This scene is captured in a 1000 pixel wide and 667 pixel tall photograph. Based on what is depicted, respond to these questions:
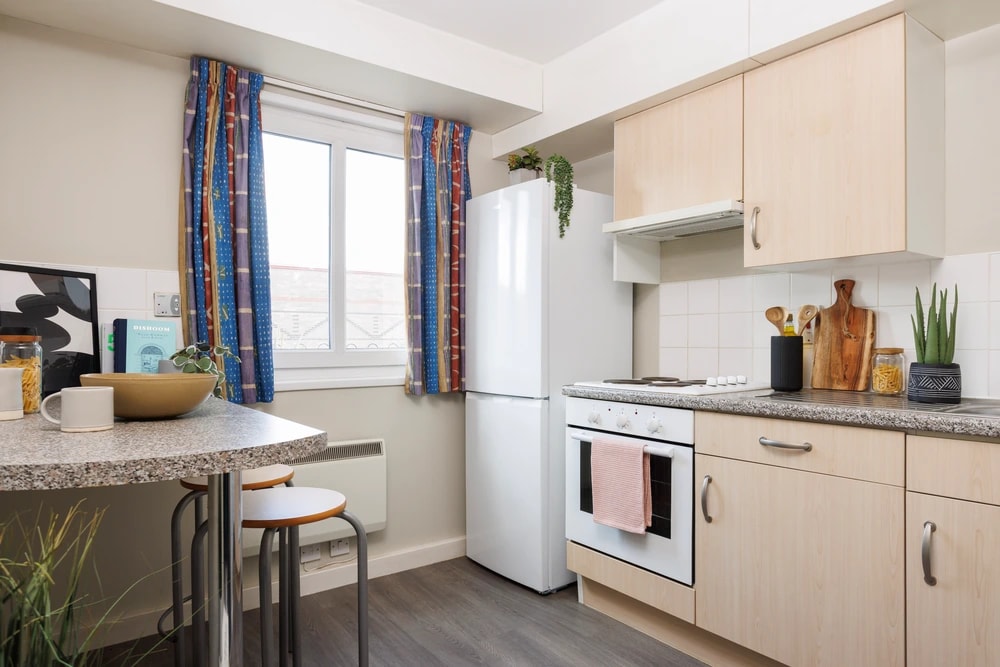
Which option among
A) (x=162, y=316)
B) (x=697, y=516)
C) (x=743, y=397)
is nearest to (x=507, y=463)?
(x=697, y=516)

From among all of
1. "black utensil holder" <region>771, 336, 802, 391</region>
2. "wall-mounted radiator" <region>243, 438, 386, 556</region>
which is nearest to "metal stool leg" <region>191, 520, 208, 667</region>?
"wall-mounted radiator" <region>243, 438, 386, 556</region>

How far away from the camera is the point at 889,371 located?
6.95 ft

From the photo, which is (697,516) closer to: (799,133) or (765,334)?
(765,334)

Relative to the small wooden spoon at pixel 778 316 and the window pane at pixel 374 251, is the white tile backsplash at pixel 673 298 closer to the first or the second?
the small wooden spoon at pixel 778 316

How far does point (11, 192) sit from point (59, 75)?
0.45 m

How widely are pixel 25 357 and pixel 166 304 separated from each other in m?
0.96

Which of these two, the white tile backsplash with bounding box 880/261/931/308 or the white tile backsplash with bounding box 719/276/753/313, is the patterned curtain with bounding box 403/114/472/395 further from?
the white tile backsplash with bounding box 880/261/931/308

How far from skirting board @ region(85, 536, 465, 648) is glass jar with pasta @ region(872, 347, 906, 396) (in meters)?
1.99

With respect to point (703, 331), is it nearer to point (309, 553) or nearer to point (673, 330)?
point (673, 330)

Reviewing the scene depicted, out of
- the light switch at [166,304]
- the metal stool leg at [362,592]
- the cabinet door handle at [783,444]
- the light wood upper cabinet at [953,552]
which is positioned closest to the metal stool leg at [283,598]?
the metal stool leg at [362,592]

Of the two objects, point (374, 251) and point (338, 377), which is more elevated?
point (374, 251)

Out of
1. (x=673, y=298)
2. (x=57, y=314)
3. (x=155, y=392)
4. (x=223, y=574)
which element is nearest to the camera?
(x=223, y=574)

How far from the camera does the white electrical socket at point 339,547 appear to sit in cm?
276

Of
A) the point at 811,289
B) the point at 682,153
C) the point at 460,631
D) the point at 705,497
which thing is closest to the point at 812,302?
the point at 811,289
